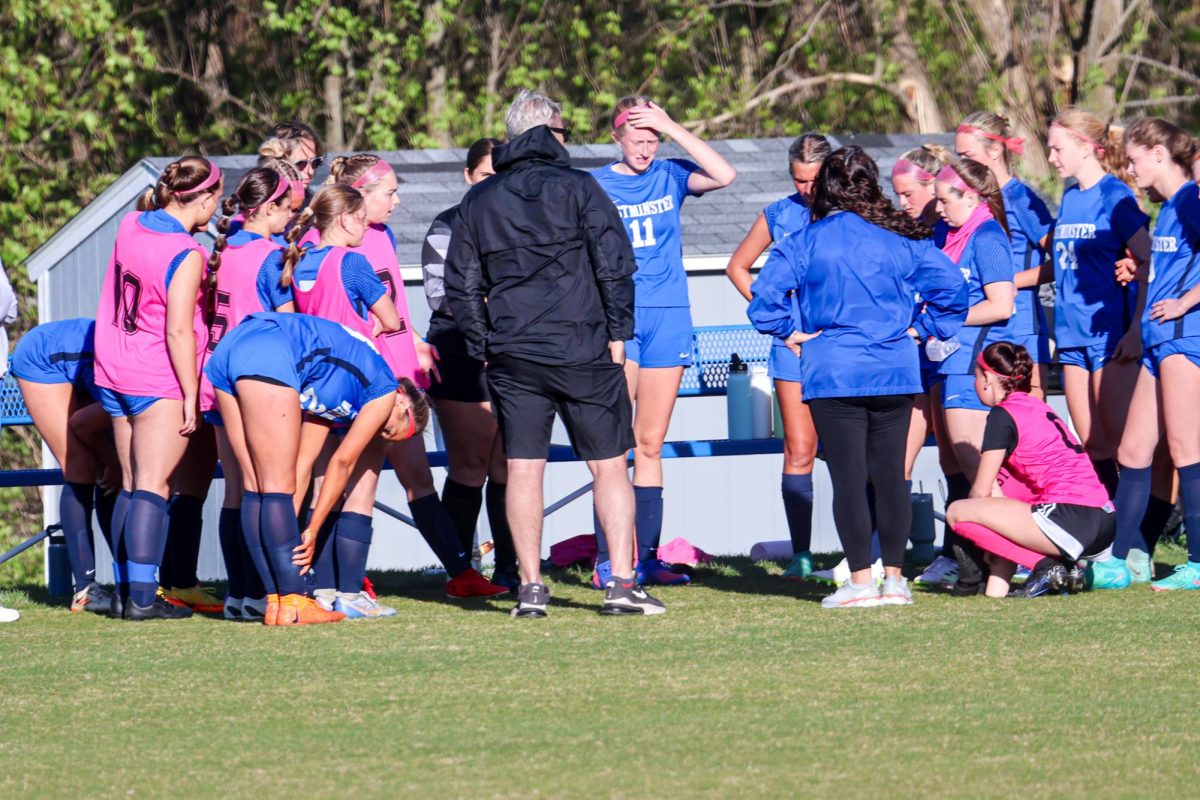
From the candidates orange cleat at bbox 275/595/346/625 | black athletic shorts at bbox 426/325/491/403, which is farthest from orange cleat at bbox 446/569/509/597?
orange cleat at bbox 275/595/346/625

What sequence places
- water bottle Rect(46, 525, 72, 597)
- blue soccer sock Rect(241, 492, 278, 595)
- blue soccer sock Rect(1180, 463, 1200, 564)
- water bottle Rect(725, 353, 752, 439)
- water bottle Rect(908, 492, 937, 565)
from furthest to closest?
water bottle Rect(725, 353, 752, 439) → water bottle Rect(908, 492, 937, 565) → water bottle Rect(46, 525, 72, 597) → blue soccer sock Rect(1180, 463, 1200, 564) → blue soccer sock Rect(241, 492, 278, 595)

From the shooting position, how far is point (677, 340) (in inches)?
305

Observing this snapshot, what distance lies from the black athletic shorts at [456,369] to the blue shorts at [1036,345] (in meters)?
2.42

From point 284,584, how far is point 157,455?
784 millimetres

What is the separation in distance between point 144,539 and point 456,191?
6.73m

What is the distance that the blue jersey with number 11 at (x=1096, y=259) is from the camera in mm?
7668

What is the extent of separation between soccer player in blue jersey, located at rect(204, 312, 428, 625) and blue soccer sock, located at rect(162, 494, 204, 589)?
2.89 feet

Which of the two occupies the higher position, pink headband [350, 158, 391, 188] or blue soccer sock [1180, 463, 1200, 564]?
pink headband [350, 158, 391, 188]

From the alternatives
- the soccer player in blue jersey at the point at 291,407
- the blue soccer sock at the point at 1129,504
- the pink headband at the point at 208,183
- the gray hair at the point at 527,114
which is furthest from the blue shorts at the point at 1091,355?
the pink headband at the point at 208,183

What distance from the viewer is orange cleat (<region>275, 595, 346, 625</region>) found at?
266 inches

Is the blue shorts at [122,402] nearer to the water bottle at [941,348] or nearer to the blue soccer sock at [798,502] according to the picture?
the blue soccer sock at [798,502]

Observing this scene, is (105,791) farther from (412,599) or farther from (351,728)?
(412,599)

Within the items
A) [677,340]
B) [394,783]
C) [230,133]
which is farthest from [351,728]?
[230,133]

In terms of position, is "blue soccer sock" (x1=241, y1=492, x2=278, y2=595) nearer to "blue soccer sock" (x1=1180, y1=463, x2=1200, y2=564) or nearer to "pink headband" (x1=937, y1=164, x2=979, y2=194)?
"pink headband" (x1=937, y1=164, x2=979, y2=194)
